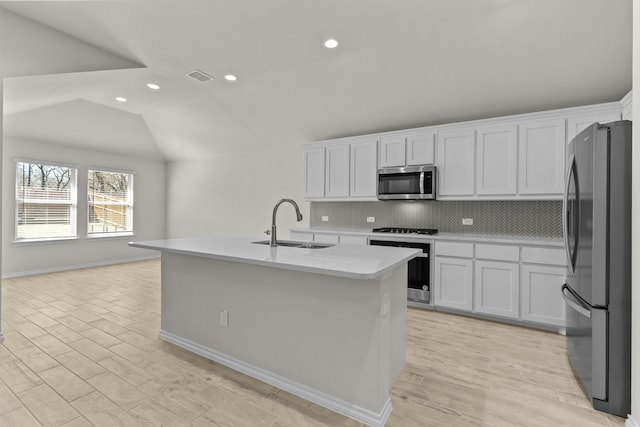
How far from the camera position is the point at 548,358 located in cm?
259

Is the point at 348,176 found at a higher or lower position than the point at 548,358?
higher

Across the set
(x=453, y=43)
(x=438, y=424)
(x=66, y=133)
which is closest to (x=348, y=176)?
(x=453, y=43)

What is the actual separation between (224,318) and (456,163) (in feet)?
9.98

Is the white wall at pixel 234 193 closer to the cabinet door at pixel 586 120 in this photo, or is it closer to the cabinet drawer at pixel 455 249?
the cabinet drawer at pixel 455 249

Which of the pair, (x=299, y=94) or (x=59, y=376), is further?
(x=299, y=94)

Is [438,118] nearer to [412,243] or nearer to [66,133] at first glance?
[412,243]

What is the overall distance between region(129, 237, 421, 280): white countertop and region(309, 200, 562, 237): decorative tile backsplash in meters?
2.00

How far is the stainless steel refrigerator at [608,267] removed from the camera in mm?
1858

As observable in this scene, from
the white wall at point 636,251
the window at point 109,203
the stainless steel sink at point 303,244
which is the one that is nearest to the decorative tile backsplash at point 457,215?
the white wall at point 636,251

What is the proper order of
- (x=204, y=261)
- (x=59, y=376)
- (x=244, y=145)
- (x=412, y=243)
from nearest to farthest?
(x=59, y=376) < (x=204, y=261) < (x=412, y=243) < (x=244, y=145)

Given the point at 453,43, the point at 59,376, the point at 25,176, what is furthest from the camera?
the point at 25,176

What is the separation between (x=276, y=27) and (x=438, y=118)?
2263 mm

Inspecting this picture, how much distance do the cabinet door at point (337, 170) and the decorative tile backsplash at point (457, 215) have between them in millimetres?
486

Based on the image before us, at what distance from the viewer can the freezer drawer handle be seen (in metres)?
2.00
